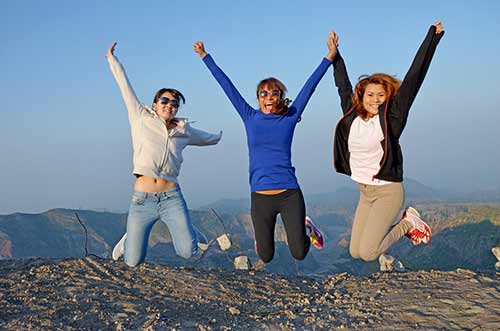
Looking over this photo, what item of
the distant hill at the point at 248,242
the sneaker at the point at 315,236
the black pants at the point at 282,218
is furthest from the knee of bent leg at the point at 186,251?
the distant hill at the point at 248,242

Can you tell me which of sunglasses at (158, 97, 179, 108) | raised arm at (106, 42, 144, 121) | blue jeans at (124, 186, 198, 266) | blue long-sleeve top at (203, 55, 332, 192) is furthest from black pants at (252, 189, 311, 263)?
raised arm at (106, 42, 144, 121)

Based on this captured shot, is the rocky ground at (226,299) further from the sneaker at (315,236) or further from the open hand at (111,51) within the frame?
the open hand at (111,51)

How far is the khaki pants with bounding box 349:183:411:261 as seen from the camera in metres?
5.82

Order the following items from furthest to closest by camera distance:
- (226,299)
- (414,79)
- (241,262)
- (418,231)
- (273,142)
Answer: (241,262) → (226,299) → (418,231) → (273,142) → (414,79)

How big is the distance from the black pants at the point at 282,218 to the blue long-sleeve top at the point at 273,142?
147 millimetres

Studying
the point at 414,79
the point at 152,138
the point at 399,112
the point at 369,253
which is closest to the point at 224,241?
the point at 152,138

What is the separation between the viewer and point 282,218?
6035 mm

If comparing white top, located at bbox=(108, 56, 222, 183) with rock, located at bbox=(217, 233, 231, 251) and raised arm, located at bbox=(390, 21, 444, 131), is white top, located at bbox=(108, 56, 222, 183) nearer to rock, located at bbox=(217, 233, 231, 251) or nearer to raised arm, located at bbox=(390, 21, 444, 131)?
raised arm, located at bbox=(390, 21, 444, 131)

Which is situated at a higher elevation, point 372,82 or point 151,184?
point 372,82

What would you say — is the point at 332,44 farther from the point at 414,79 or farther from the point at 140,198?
the point at 140,198

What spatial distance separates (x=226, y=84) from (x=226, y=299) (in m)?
3.66

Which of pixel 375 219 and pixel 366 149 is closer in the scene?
pixel 366 149

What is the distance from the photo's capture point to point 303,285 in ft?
29.6

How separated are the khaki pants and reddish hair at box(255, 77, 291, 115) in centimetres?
135
